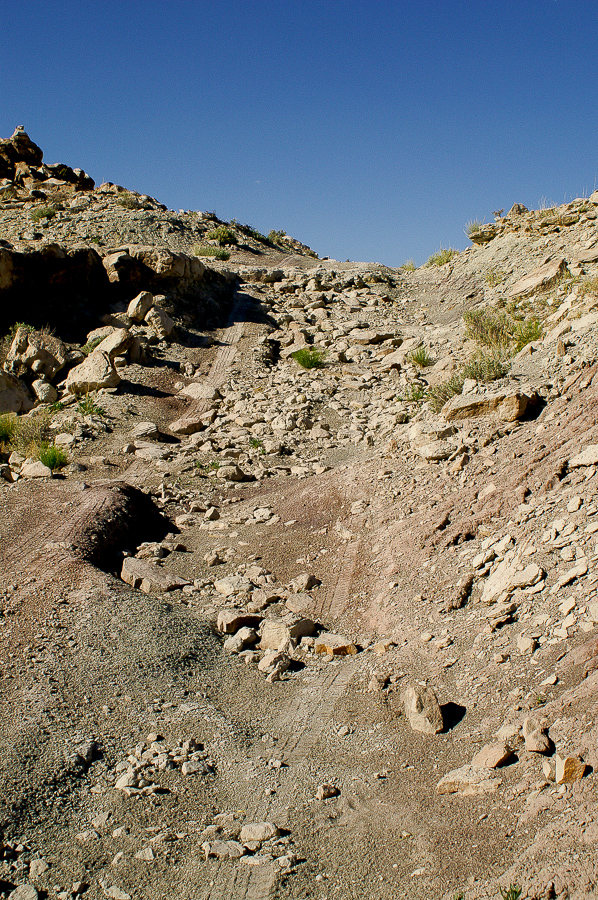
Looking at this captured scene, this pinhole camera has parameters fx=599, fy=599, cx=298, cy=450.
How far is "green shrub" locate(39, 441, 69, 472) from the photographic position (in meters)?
8.67

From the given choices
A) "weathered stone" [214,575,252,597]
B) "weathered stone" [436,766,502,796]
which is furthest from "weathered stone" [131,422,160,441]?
"weathered stone" [436,766,502,796]

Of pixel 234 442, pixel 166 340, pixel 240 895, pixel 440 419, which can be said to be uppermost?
pixel 166 340

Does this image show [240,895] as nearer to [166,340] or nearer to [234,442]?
[234,442]

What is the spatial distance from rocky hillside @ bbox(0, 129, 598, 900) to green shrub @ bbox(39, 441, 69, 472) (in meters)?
0.05

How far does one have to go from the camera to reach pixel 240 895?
9.37 feet

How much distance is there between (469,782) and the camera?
10.6 feet

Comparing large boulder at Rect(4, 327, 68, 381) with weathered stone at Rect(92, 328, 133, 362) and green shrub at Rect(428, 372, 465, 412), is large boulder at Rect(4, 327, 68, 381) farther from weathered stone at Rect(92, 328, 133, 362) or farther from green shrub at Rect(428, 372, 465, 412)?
green shrub at Rect(428, 372, 465, 412)

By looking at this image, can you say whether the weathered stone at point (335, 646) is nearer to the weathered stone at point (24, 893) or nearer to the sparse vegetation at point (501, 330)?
the weathered stone at point (24, 893)

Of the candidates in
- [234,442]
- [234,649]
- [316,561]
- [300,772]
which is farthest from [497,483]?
[234,442]

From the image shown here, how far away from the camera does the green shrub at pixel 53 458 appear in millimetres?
8672

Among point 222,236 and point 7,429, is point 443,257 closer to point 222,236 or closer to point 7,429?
point 222,236

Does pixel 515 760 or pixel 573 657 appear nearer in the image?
pixel 515 760

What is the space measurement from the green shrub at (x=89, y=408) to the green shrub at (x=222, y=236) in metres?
11.4

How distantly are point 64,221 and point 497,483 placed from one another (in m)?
16.1
